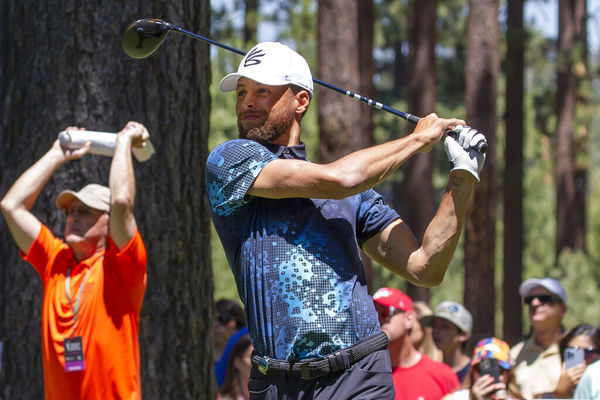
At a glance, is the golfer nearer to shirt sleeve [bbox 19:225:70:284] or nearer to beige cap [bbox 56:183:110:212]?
beige cap [bbox 56:183:110:212]

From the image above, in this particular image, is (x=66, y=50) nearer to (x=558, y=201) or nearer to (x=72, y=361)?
(x=72, y=361)

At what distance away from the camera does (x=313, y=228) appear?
326cm

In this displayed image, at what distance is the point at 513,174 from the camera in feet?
59.7

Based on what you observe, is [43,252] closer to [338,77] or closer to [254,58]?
[254,58]

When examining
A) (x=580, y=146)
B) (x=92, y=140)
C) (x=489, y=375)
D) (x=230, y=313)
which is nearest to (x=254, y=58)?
(x=92, y=140)

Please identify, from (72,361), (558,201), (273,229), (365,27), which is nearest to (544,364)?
(72,361)

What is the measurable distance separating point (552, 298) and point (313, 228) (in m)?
4.62

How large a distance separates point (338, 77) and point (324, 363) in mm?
8379

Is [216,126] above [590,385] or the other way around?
above

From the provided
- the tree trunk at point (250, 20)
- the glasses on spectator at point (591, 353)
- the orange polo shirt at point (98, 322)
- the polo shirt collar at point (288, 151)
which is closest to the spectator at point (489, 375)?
the glasses on spectator at point (591, 353)

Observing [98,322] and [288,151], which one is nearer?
[288,151]

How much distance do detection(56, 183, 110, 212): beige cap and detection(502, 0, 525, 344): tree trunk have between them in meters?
13.7

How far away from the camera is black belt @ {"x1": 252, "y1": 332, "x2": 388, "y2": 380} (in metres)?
3.13

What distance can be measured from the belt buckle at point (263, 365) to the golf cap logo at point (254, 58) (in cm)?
105
